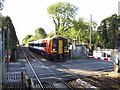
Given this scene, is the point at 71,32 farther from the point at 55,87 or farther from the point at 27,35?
the point at 27,35

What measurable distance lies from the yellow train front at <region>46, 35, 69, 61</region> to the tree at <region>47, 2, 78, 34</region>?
99.5ft

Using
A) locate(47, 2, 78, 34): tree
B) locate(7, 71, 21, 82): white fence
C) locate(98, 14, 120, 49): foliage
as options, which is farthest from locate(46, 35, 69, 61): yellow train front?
locate(47, 2, 78, 34): tree

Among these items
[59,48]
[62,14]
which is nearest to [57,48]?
[59,48]

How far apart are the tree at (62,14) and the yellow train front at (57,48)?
3031 cm

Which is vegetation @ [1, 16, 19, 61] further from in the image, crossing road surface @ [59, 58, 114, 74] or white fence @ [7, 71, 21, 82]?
crossing road surface @ [59, 58, 114, 74]

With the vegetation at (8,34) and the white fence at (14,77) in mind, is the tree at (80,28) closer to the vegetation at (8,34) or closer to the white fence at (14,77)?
the vegetation at (8,34)

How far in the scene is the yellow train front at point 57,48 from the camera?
25855mm

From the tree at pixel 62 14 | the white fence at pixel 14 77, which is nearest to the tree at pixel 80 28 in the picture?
the tree at pixel 62 14

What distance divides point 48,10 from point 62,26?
237 inches

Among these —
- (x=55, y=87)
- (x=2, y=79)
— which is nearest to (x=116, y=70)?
(x=55, y=87)

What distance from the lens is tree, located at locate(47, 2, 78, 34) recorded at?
57.4 metres

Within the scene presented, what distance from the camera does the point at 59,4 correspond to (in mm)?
59875

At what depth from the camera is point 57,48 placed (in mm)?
26047

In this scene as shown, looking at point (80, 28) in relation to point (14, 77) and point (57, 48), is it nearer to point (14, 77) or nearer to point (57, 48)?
point (57, 48)
